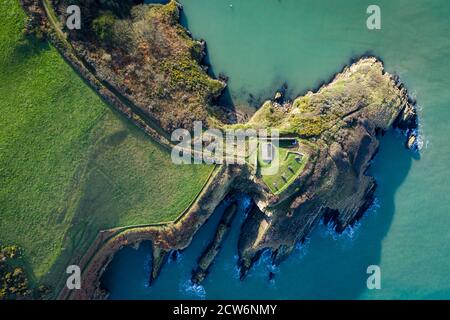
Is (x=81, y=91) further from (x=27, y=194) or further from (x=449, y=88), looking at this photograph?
(x=449, y=88)

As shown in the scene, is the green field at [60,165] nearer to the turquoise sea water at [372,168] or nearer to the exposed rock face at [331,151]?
the turquoise sea water at [372,168]

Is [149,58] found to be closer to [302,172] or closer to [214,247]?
[302,172]

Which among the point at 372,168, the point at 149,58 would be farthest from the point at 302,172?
the point at 149,58

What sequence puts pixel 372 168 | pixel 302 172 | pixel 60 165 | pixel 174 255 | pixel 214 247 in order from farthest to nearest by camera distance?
pixel 372 168 < pixel 174 255 < pixel 214 247 < pixel 302 172 < pixel 60 165

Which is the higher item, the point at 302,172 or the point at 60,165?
the point at 302,172

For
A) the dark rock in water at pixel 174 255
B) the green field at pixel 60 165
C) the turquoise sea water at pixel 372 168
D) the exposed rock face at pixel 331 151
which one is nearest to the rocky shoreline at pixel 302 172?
the exposed rock face at pixel 331 151
